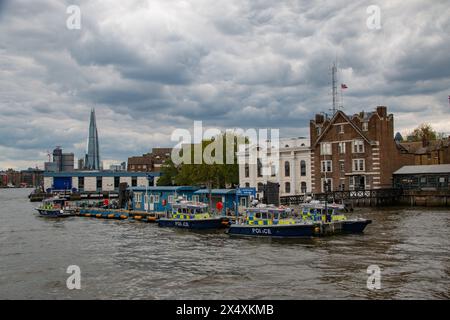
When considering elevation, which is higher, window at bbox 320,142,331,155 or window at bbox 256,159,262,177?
window at bbox 320,142,331,155

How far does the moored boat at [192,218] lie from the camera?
52469mm

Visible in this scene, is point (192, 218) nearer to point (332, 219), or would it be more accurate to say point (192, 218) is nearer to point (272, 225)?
point (272, 225)

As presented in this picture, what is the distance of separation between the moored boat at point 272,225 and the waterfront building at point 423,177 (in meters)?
41.5

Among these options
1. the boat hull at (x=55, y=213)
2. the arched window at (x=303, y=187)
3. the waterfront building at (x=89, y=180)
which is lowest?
the boat hull at (x=55, y=213)

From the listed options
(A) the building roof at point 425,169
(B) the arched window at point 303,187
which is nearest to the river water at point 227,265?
(A) the building roof at point 425,169

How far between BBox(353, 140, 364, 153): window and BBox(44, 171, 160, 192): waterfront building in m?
87.2

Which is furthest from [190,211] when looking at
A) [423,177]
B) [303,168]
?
[423,177]

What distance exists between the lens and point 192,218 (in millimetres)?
53344

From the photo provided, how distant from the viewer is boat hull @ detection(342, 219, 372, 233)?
45.6m

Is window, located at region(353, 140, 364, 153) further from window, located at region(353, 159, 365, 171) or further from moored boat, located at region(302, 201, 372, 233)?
moored boat, located at region(302, 201, 372, 233)

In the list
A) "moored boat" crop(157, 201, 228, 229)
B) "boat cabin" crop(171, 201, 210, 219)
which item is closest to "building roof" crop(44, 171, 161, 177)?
"moored boat" crop(157, 201, 228, 229)

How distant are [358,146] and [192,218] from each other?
41157mm

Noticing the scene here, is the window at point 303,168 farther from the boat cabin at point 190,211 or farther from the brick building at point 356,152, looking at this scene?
the boat cabin at point 190,211
